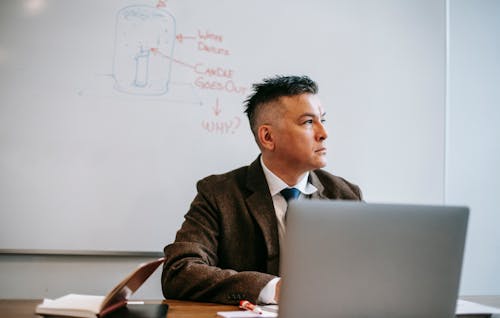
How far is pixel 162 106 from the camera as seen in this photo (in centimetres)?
211

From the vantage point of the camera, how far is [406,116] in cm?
243

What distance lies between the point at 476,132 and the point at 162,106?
5.04 ft

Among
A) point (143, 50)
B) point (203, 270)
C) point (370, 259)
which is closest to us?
point (370, 259)

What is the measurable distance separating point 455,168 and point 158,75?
1.48 m

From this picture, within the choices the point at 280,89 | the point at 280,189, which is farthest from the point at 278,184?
the point at 280,89

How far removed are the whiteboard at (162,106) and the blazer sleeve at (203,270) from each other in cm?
46

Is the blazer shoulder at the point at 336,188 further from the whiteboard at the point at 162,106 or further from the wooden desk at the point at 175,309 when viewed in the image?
the wooden desk at the point at 175,309

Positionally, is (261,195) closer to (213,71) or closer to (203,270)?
(203,270)

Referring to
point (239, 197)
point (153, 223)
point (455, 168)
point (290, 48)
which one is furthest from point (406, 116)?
point (153, 223)

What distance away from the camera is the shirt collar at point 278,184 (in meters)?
1.75

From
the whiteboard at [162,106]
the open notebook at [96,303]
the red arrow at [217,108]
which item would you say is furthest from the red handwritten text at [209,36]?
the open notebook at [96,303]

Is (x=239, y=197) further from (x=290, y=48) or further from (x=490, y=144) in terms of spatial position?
(x=490, y=144)

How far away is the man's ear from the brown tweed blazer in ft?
0.23

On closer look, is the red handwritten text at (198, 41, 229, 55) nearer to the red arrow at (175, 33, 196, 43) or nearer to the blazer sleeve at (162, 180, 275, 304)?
the red arrow at (175, 33, 196, 43)
